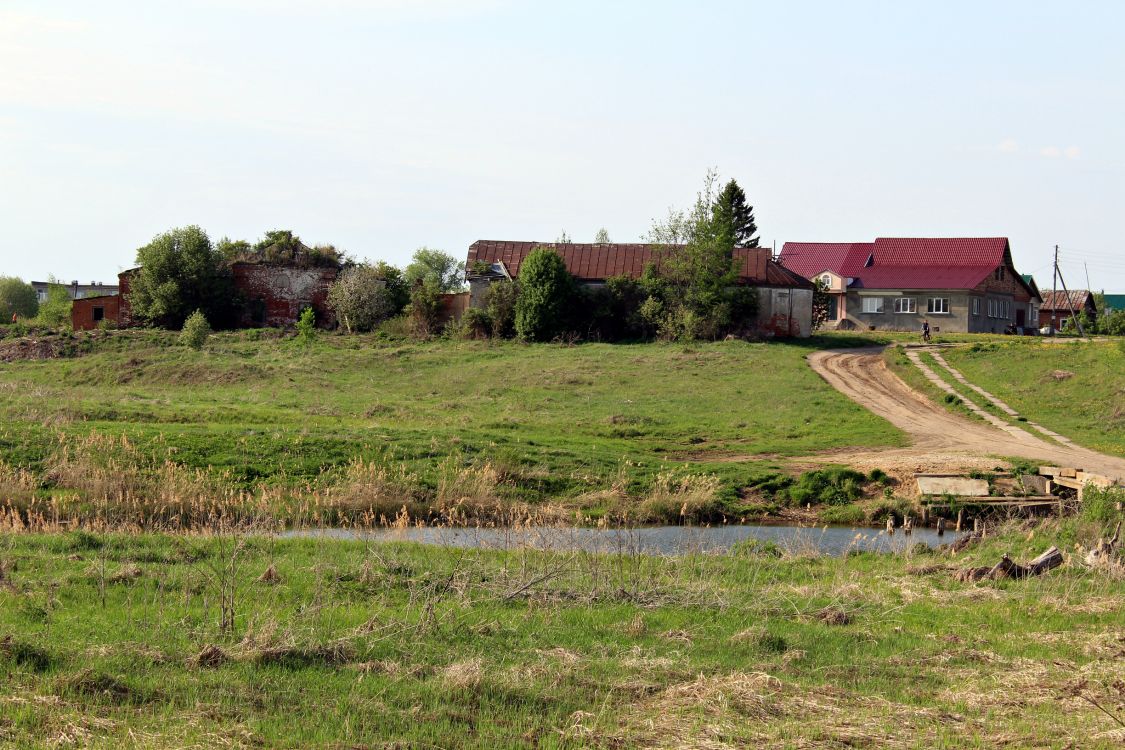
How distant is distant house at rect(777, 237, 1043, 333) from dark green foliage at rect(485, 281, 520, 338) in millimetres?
24380

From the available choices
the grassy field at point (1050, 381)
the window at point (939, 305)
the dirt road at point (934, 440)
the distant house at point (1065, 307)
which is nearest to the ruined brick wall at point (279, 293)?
the dirt road at point (934, 440)

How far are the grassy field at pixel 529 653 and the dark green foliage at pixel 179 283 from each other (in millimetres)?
44571

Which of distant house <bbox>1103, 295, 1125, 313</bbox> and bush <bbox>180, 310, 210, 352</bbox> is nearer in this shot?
bush <bbox>180, 310, 210, 352</bbox>

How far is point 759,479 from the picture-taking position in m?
25.1

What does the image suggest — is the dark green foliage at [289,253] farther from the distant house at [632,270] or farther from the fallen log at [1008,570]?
the fallen log at [1008,570]

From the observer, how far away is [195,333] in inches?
1993

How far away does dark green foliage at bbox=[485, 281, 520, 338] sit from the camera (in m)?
55.0

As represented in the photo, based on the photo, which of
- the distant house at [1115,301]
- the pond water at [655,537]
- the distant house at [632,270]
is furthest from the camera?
the distant house at [1115,301]

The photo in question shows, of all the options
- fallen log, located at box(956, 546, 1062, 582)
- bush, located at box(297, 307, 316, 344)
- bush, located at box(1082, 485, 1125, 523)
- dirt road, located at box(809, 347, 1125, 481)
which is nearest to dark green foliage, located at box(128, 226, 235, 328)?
bush, located at box(297, 307, 316, 344)

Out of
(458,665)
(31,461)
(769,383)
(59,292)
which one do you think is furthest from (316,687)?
(59,292)

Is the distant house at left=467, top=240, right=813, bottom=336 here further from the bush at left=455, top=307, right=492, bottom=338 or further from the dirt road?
the dirt road

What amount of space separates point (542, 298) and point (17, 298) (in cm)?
5783

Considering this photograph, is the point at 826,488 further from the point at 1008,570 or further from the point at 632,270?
the point at 632,270

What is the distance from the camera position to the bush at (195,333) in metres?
50.5
